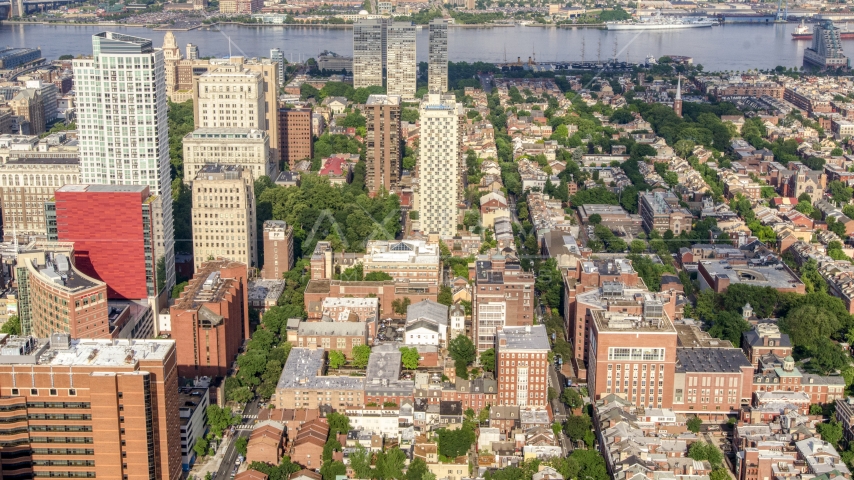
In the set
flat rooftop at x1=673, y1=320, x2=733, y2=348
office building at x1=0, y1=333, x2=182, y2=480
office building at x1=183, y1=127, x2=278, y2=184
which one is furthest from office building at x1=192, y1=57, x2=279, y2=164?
office building at x1=0, y1=333, x2=182, y2=480

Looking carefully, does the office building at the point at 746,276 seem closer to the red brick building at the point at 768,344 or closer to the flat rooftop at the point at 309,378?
the red brick building at the point at 768,344

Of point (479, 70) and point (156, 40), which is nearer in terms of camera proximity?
point (479, 70)

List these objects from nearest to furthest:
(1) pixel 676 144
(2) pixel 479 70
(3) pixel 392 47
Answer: (1) pixel 676 144 < (3) pixel 392 47 < (2) pixel 479 70

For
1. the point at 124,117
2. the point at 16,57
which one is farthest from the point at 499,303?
the point at 16,57

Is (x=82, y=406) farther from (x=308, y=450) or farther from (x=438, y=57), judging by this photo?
(x=438, y=57)

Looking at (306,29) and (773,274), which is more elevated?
(306,29)

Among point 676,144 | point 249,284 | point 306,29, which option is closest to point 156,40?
point 306,29

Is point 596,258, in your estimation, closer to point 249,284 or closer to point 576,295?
point 576,295

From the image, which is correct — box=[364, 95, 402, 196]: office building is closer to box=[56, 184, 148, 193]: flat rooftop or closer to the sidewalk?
box=[56, 184, 148, 193]: flat rooftop
